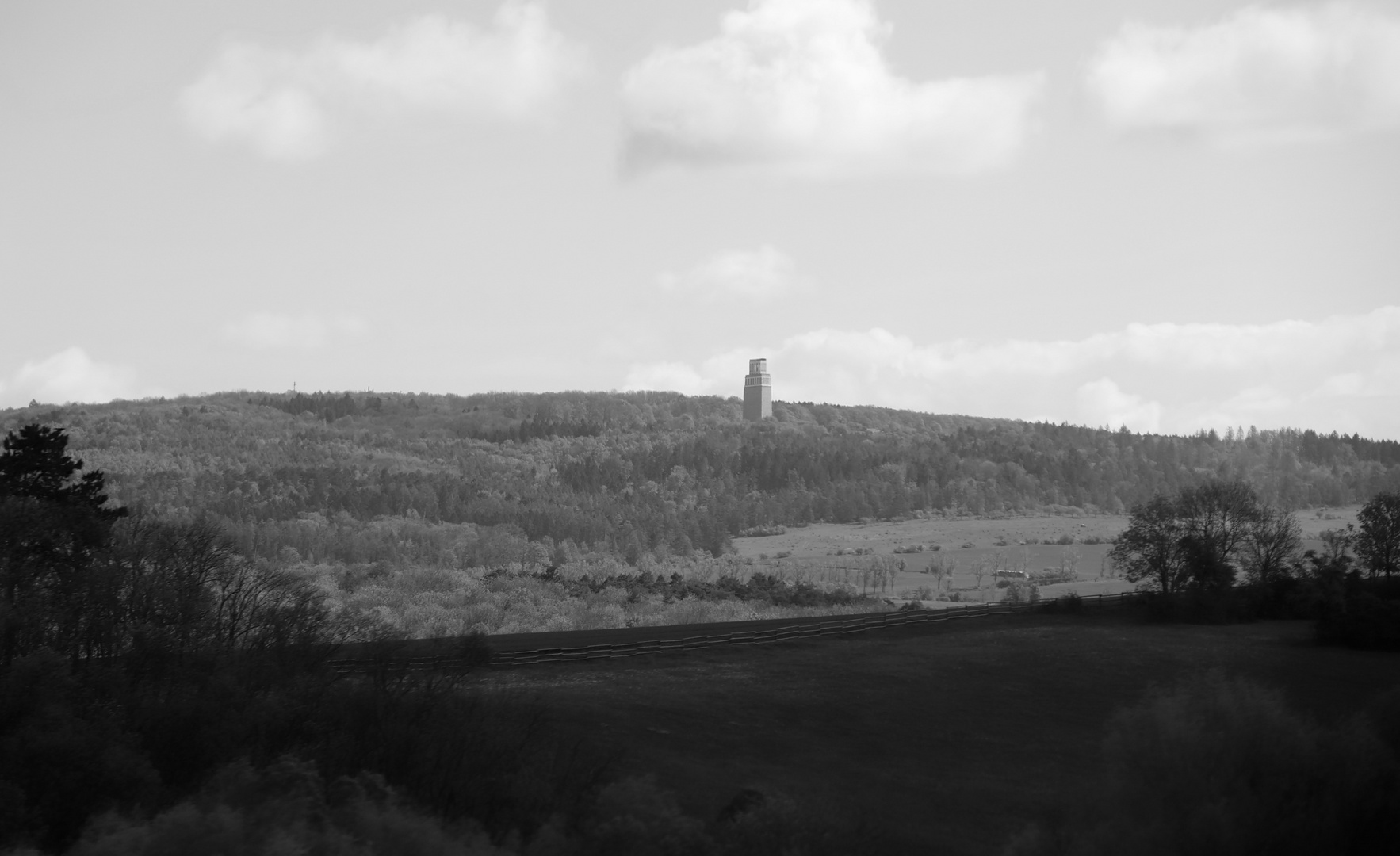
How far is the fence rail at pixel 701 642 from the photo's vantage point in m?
27.0

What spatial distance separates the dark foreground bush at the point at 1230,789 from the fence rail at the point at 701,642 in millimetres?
12675

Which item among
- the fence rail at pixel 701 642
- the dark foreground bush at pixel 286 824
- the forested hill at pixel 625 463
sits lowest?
the fence rail at pixel 701 642

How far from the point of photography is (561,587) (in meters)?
74.1

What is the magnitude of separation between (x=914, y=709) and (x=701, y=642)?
32.5 feet

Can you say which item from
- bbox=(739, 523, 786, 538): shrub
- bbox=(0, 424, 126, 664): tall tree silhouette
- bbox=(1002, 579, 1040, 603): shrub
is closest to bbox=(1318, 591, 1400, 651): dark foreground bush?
bbox=(1002, 579, 1040, 603): shrub

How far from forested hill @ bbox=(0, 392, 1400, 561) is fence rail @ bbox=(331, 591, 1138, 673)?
153ft

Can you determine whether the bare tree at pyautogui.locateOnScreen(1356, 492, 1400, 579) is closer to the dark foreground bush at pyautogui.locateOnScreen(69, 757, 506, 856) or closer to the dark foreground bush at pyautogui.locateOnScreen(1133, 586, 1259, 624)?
the dark foreground bush at pyautogui.locateOnScreen(1133, 586, 1259, 624)

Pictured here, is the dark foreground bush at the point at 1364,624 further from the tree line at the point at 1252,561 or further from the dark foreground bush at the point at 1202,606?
the dark foreground bush at the point at 1202,606

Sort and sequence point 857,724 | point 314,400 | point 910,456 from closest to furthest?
point 857,724
point 910,456
point 314,400

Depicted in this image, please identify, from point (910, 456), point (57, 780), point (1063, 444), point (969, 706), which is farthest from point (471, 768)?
point (1063, 444)

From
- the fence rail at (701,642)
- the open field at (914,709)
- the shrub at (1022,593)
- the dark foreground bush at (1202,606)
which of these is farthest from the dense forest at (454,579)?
the shrub at (1022,593)

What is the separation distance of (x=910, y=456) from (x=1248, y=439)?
52.6m

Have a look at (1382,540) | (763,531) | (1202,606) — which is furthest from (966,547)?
(1202,606)

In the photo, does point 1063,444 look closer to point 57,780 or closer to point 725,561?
point 725,561
